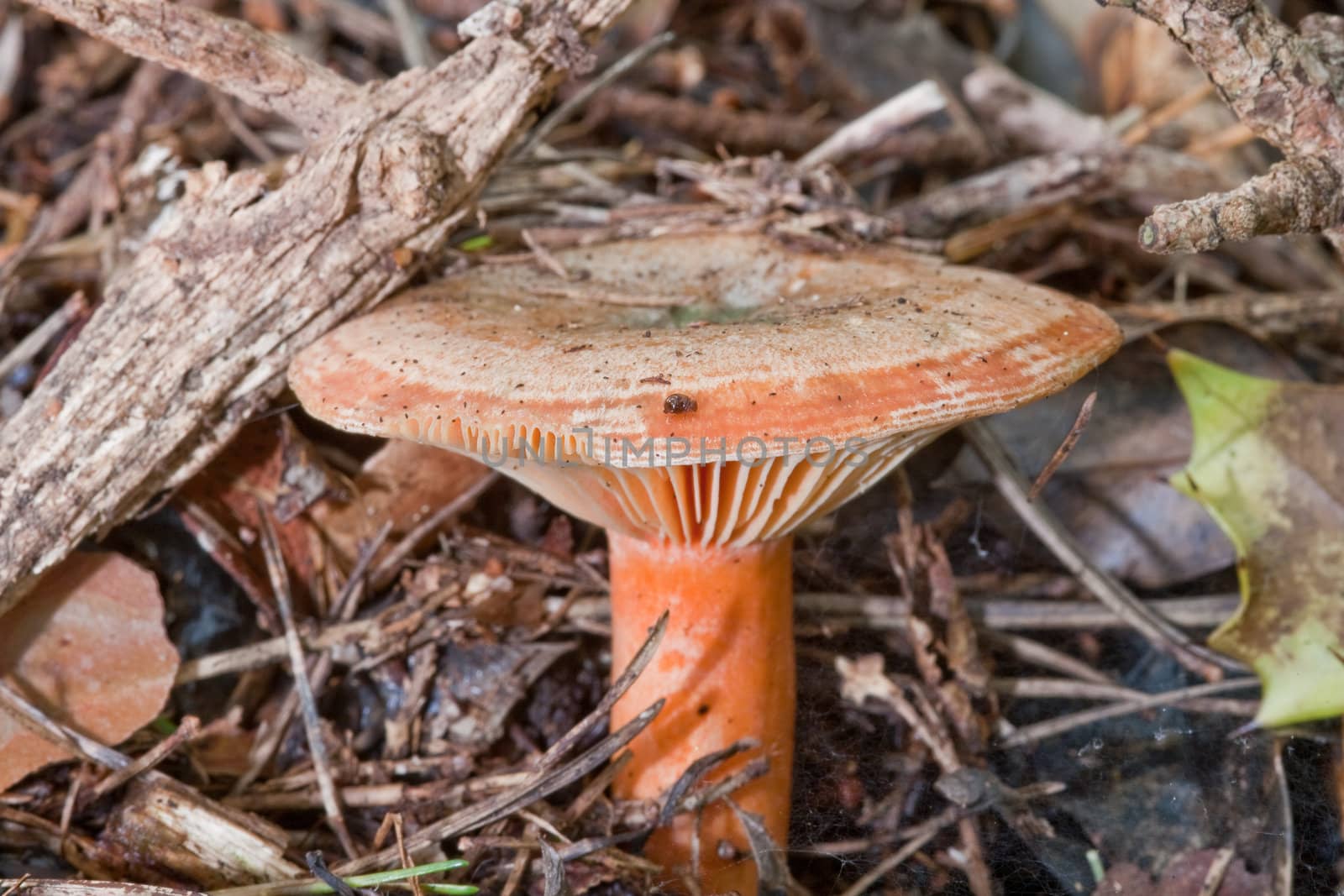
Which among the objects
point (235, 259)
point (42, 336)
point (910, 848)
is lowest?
point (910, 848)

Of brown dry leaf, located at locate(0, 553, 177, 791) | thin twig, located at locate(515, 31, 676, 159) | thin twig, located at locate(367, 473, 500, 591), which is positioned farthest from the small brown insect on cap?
brown dry leaf, located at locate(0, 553, 177, 791)

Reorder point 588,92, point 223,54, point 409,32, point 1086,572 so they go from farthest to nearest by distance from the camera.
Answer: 1. point 409,32
2. point 588,92
3. point 1086,572
4. point 223,54

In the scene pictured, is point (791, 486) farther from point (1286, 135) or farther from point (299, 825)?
point (299, 825)

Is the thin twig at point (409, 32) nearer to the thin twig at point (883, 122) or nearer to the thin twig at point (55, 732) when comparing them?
the thin twig at point (883, 122)

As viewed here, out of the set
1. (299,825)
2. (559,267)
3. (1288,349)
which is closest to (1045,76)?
(1288,349)

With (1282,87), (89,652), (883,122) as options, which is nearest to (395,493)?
(89,652)

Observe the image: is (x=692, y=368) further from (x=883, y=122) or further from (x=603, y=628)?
(x=883, y=122)

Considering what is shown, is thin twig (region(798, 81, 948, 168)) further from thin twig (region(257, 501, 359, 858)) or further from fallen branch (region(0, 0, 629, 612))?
thin twig (region(257, 501, 359, 858))
